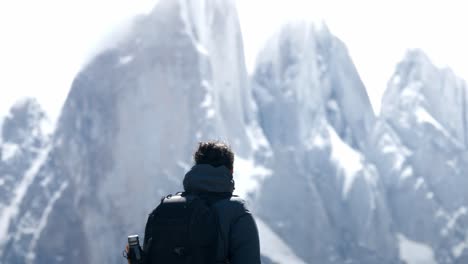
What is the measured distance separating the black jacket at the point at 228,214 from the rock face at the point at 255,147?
42.7 metres

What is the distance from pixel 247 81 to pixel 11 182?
2058cm

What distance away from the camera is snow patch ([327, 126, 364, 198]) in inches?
2309

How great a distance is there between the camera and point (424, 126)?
217 feet

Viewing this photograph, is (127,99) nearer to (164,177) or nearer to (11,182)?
(164,177)

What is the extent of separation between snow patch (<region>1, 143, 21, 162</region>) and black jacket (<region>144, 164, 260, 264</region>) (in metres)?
44.8

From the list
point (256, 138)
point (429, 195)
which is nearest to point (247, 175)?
point (256, 138)

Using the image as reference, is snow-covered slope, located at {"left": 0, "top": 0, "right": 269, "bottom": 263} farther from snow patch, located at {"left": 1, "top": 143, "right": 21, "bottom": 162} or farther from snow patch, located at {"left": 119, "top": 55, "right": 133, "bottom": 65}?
snow patch, located at {"left": 1, "top": 143, "right": 21, "bottom": 162}

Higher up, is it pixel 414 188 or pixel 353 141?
pixel 353 141

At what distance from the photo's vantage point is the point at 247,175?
54.4 meters

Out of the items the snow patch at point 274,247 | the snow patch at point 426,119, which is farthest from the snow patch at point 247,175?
the snow patch at point 426,119

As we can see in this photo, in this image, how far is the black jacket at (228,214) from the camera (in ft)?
13.8

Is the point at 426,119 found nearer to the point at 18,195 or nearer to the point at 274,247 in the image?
the point at 274,247

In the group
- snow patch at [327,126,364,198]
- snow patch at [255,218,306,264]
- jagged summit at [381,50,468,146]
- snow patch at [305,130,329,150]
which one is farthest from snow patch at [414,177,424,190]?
snow patch at [255,218,306,264]

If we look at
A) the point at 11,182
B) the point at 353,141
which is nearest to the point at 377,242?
the point at 353,141
